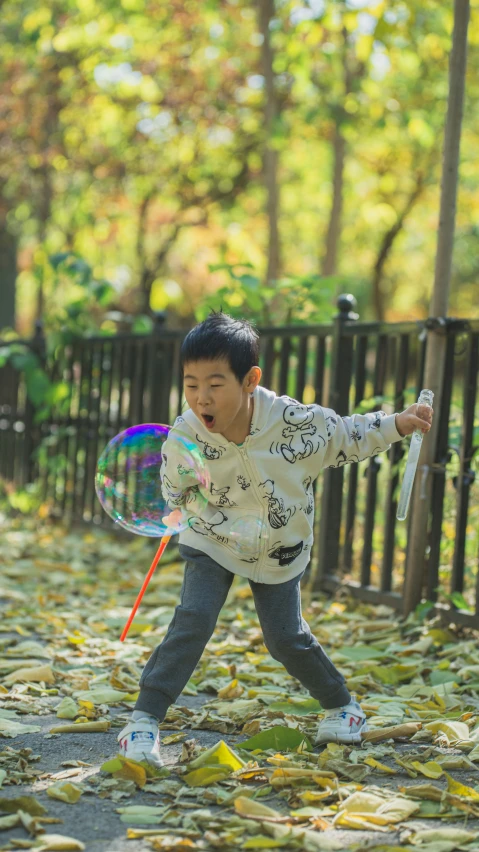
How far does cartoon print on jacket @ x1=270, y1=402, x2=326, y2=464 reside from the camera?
3176 mm

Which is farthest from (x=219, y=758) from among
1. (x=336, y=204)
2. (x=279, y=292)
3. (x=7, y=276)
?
(x=7, y=276)

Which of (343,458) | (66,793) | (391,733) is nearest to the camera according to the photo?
(66,793)

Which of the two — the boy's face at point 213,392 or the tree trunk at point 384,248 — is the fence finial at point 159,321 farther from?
the tree trunk at point 384,248

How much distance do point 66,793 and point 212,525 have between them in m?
0.90

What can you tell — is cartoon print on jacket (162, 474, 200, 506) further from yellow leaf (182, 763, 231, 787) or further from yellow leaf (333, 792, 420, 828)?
yellow leaf (333, 792, 420, 828)

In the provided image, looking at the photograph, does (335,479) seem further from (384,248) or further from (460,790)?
(384,248)

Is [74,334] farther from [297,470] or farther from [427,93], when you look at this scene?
[427,93]

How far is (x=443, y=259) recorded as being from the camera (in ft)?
16.2

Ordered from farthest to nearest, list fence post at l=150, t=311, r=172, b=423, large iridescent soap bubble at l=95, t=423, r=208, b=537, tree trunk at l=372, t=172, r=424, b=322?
1. tree trunk at l=372, t=172, r=424, b=322
2. fence post at l=150, t=311, r=172, b=423
3. large iridescent soap bubble at l=95, t=423, r=208, b=537

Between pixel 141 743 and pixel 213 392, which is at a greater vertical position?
pixel 213 392

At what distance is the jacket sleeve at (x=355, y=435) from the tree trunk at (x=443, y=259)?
1.77 m

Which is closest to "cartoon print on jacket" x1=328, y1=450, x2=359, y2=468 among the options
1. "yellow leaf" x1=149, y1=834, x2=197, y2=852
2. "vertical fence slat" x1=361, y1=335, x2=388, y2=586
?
"yellow leaf" x1=149, y1=834, x2=197, y2=852

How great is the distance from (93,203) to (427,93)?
7135 millimetres

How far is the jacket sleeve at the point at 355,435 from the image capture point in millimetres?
3197
